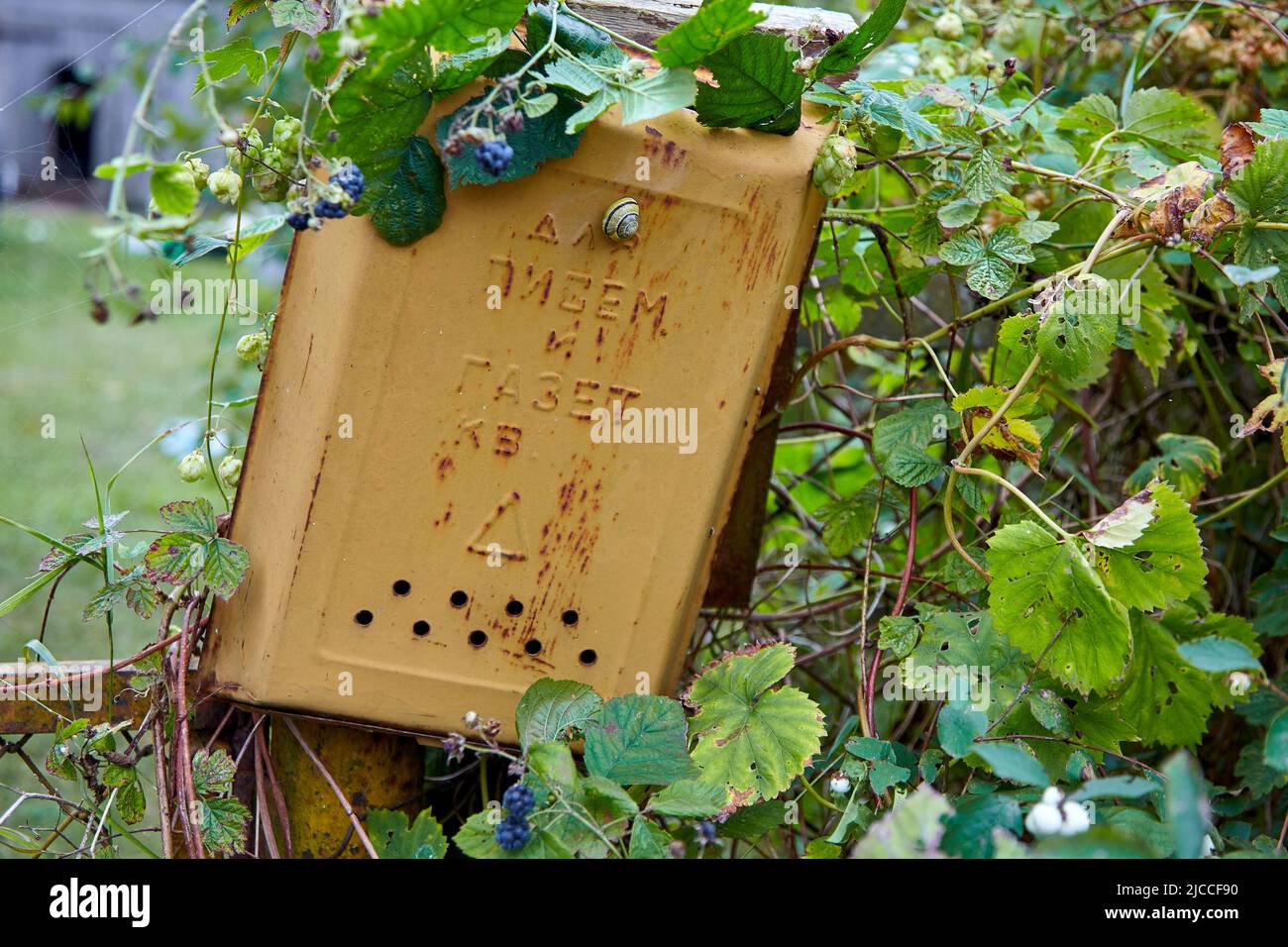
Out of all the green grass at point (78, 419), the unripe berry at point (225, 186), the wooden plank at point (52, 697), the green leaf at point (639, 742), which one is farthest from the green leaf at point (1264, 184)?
the green grass at point (78, 419)

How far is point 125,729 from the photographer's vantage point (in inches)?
46.9

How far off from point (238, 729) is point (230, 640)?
0.56 ft

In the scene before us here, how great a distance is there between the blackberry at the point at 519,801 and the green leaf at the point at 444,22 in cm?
60

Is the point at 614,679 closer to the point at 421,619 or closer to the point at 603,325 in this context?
the point at 421,619

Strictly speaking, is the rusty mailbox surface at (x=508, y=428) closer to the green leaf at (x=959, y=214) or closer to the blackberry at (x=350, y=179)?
the blackberry at (x=350, y=179)

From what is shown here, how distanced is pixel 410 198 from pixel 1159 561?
0.78 meters

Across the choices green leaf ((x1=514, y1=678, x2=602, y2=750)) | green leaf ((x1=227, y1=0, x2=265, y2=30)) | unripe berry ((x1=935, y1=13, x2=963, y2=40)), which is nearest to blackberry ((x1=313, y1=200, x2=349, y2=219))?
green leaf ((x1=227, y1=0, x2=265, y2=30))

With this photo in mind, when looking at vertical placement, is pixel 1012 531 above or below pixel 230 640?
above

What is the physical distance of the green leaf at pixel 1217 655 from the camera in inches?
31.5

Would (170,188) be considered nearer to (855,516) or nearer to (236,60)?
(236,60)

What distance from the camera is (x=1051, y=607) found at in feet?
3.36

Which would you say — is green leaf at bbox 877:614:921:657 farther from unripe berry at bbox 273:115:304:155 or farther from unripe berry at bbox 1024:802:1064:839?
unripe berry at bbox 273:115:304:155
